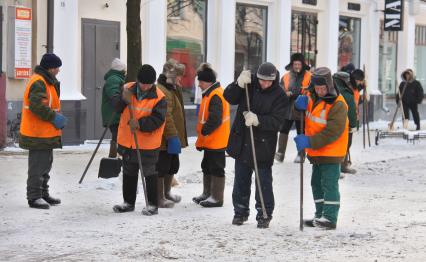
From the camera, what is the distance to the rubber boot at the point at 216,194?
1095cm

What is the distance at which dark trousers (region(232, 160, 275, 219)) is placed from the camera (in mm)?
9664

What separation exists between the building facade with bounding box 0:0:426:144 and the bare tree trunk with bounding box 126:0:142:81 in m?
4.70

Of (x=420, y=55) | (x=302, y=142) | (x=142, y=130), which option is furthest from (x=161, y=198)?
(x=420, y=55)

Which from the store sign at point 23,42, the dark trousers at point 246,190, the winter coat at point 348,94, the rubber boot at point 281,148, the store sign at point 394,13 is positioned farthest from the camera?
the store sign at point 394,13

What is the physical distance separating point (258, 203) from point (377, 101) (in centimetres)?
2034

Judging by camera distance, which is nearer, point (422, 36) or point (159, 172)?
point (159, 172)

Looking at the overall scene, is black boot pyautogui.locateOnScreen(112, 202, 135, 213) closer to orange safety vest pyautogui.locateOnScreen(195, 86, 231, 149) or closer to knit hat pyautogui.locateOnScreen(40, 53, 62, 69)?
orange safety vest pyautogui.locateOnScreen(195, 86, 231, 149)

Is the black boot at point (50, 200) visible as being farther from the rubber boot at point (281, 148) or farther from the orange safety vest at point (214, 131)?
the rubber boot at point (281, 148)

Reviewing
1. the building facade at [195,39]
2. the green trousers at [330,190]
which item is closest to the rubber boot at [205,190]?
the green trousers at [330,190]

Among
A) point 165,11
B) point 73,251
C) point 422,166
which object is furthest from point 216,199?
point 165,11

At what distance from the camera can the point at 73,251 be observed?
8.11 m

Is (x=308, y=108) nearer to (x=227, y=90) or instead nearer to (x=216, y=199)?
(x=227, y=90)

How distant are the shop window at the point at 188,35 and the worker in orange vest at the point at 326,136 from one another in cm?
1166

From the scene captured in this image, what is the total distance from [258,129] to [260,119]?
0.13m
